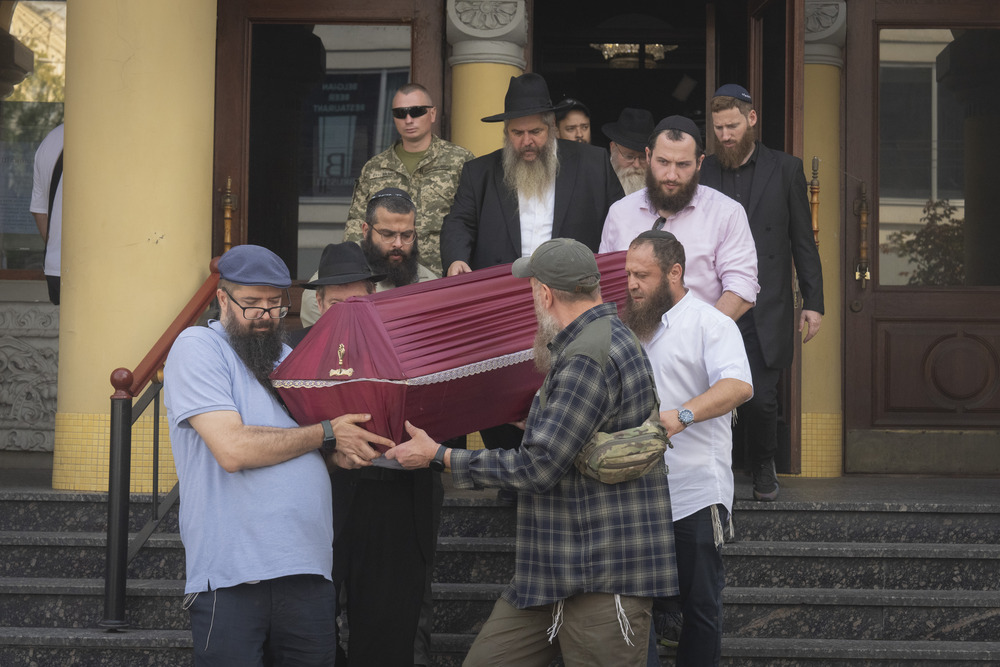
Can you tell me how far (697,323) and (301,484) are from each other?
146 cm

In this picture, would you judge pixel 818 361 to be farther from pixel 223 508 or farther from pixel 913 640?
pixel 223 508

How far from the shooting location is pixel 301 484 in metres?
3.56

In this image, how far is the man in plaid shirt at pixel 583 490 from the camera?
3406 mm

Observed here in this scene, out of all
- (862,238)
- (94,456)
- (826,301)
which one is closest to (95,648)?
(94,456)

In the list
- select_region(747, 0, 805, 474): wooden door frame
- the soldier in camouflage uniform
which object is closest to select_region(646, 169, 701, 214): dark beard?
the soldier in camouflage uniform

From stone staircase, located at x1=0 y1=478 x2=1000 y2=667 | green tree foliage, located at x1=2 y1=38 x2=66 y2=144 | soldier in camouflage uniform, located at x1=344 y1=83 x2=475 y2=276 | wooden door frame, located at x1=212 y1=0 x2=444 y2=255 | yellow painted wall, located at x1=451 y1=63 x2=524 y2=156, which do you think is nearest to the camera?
stone staircase, located at x1=0 y1=478 x2=1000 y2=667

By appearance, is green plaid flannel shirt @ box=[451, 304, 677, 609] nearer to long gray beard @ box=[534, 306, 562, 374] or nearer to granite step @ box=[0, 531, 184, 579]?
long gray beard @ box=[534, 306, 562, 374]

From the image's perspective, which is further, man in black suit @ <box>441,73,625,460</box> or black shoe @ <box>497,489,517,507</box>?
black shoe @ <box>497,489,517,507</box>

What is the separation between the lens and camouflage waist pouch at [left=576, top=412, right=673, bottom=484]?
338 cm

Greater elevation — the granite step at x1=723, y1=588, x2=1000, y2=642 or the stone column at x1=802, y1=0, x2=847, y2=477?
the stone column at x1=802, y1=0, x2=847, y2=477

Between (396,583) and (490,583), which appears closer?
(396,583)

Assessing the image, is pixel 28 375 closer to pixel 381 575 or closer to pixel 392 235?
pixel 392 235

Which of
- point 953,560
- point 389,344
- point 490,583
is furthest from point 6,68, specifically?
point 953,560

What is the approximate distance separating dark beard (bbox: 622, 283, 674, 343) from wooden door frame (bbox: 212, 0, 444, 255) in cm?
343
